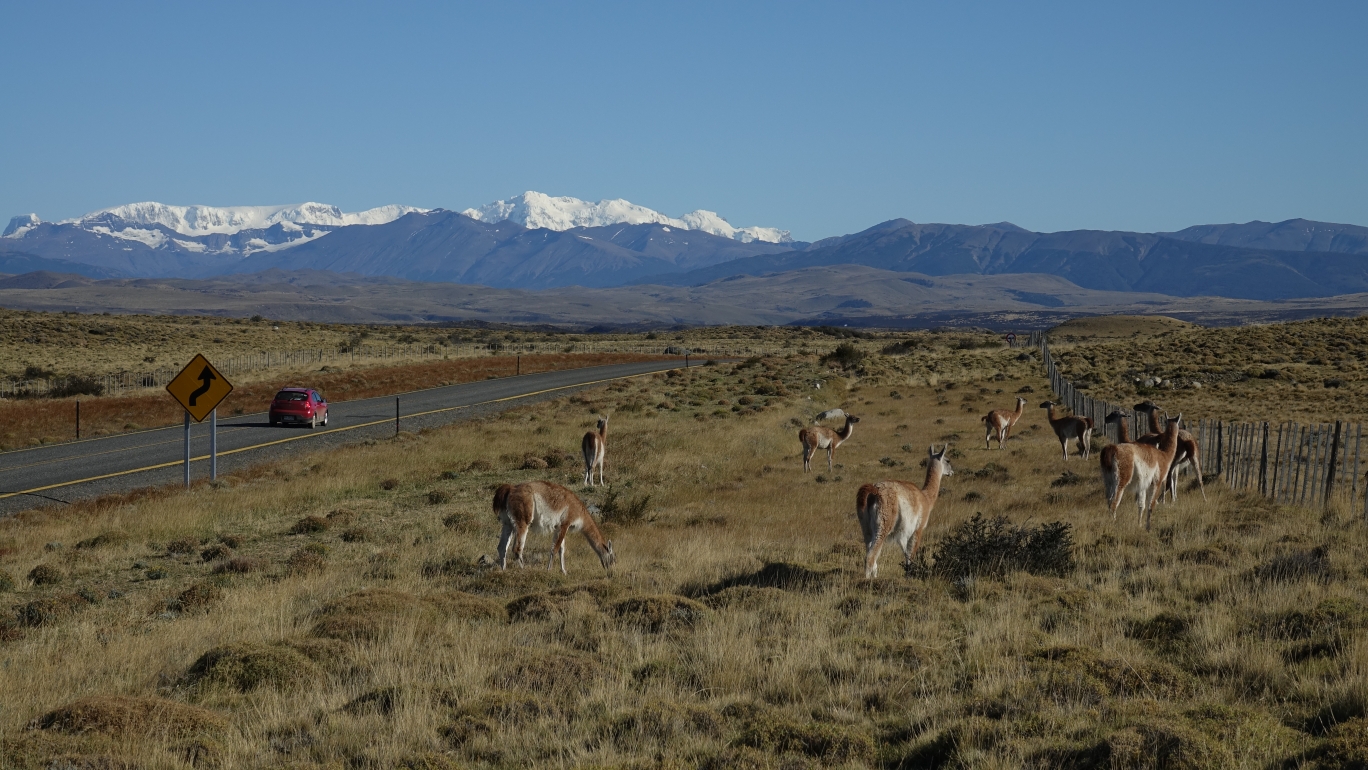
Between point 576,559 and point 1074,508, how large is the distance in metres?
9.37

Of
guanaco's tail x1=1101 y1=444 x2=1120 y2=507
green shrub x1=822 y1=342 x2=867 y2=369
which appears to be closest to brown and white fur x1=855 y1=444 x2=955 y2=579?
guanaco's tail x1=1101 y1=444 x2=1120 y2=507

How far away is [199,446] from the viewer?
33.3 meters

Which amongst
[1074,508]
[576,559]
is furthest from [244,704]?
[1074,508]

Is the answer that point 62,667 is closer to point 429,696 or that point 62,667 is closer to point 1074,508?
point 429,696

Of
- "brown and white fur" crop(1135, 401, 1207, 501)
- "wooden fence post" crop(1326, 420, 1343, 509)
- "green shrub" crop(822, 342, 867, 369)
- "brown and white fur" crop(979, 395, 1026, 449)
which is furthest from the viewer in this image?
"green shrub" crop(822, 342, 867, 369)

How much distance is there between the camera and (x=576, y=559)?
15.7m

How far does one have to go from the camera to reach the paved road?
26375 millimetres

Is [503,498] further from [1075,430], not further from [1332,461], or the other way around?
[1075,430]

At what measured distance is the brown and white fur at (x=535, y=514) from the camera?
13516 millimetres

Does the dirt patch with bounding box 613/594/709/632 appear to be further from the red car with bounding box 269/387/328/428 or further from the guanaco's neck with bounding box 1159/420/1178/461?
the red car with bounding box 269/387/328/428

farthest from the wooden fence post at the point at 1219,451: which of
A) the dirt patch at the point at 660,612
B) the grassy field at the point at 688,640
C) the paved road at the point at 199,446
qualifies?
the paved road at the point at 199,446

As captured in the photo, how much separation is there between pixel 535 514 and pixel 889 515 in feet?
14.3

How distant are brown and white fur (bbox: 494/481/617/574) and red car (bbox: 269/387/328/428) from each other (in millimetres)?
27404

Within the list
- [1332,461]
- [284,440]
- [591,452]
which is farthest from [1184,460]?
[284,440]
